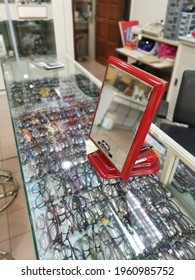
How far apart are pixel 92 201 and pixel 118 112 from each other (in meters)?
0.35

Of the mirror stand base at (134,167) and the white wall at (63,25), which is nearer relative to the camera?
the mirror stand base at (134,167)

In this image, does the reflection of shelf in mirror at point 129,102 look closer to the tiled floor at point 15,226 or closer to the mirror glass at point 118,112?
the mirror glass at point 118,112

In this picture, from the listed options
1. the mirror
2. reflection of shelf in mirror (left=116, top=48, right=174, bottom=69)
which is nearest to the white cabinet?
reflection of shelf in mirror (left=116, top=48, right=174, bottom=69)

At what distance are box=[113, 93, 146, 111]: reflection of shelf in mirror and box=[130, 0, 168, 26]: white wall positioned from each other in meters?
2.83

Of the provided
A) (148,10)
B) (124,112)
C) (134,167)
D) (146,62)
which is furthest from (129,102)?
(148,10)

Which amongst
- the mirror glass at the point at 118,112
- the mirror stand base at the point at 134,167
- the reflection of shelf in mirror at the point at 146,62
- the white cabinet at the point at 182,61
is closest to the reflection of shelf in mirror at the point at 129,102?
the mirror glass at the point at 118,112

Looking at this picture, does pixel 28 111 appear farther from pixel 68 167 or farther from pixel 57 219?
pixel 57 219

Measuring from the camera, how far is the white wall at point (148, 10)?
2.93m

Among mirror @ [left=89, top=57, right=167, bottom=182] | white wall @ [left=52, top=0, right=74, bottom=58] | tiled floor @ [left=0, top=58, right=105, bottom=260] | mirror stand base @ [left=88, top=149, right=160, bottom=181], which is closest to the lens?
mirror @ [left=89, top=57, right=167, bottom=182]

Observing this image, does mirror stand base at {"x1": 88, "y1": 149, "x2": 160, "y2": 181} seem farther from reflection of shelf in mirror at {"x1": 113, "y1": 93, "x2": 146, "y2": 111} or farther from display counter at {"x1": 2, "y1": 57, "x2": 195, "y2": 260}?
reflection of shelf in mirror at {"x1": 113, "y1": 93, "x2": 146, "y2": 111}

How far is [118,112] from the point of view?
75 centimetres

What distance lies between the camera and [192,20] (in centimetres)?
223

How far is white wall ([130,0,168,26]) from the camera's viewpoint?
2933mm
